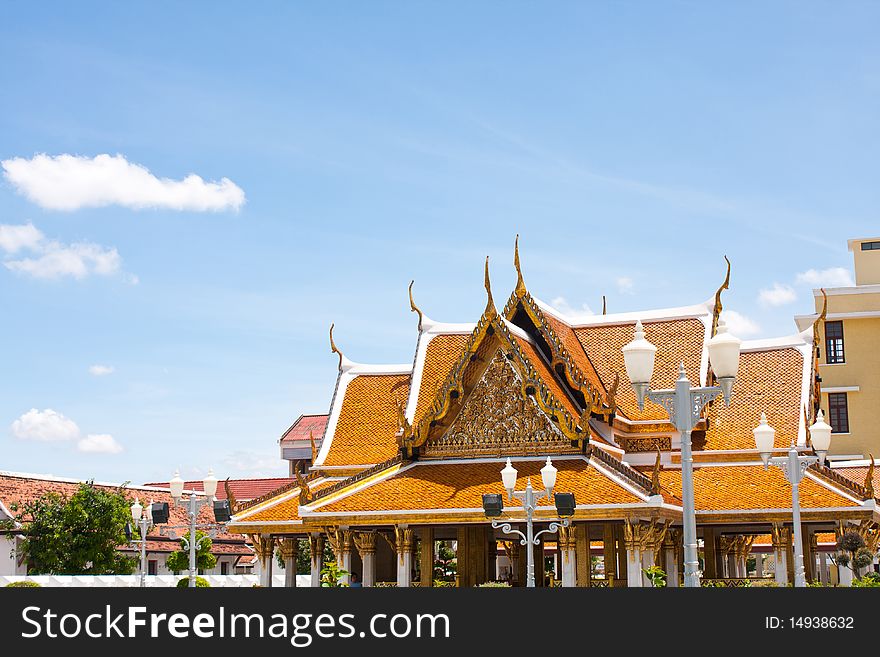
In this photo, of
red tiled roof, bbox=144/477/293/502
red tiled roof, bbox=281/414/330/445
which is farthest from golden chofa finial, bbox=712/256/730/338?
red tiled roof, bbox=281/414/330/445

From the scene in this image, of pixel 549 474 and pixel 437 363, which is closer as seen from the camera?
pixel 549 474

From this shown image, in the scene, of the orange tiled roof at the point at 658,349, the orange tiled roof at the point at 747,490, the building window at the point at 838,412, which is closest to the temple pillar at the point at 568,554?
the orange tiled roof at the point at 747,490

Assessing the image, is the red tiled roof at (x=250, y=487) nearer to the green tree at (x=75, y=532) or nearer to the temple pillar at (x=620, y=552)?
the green tree at (x=75, y=532)

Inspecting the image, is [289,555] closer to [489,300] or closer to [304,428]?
[489,300]

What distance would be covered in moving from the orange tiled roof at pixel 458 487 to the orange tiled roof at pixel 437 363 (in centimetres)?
369

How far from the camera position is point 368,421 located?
2784 cm

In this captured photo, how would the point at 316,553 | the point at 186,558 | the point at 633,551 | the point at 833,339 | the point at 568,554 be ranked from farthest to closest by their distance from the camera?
the point at 833,339, the point at 186,558, the point at 316,553, the point at 568,554, the point at 633,551

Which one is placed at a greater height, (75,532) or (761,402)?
(761,402)

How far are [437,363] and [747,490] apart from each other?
8.40 m

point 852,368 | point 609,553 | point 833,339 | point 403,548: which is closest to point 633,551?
point 609,553

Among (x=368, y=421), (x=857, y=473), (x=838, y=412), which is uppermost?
(x=838, y=412)

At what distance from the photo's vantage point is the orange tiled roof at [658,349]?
2514 centimetres
